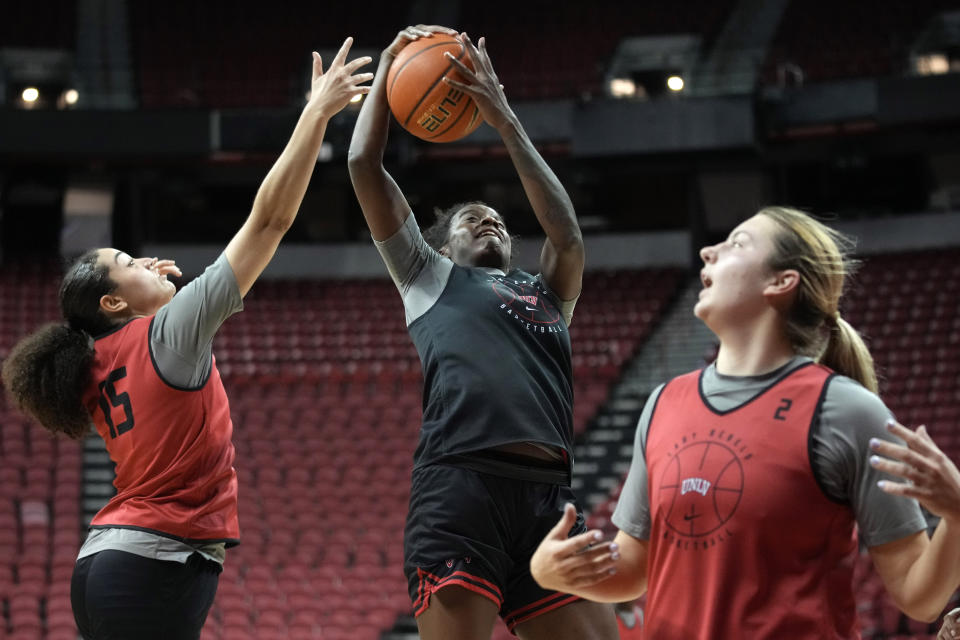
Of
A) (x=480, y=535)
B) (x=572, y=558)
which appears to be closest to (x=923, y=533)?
(x=572, y=558)

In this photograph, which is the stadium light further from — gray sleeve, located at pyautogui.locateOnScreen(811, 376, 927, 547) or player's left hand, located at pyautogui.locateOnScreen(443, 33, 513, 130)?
gray sleeve, located at pyautogui.locateOnScreen(811, 376, 927, 547)

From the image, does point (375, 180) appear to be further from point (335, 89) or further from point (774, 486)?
point (774, 486)

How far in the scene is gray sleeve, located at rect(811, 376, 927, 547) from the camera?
1705 mm

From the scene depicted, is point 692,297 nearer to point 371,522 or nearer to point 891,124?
point 891,124

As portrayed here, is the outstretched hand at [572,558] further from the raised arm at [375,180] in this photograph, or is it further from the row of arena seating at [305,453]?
the row of arena seating at [305,453]

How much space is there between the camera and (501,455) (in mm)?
2611

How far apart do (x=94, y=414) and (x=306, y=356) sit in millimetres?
10246

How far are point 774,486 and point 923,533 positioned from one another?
0.24m

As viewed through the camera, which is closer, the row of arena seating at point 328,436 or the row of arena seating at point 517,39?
the row of arena seating at point 328,436

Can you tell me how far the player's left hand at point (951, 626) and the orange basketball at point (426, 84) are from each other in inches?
72.2

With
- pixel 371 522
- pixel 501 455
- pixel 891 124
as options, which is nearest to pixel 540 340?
pixel 501 455

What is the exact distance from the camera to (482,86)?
9.58 feet

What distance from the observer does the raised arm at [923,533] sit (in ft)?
5.08

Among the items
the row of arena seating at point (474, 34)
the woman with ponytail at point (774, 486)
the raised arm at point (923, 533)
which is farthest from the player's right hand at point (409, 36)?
the row of arena seating at point (474, 34)
